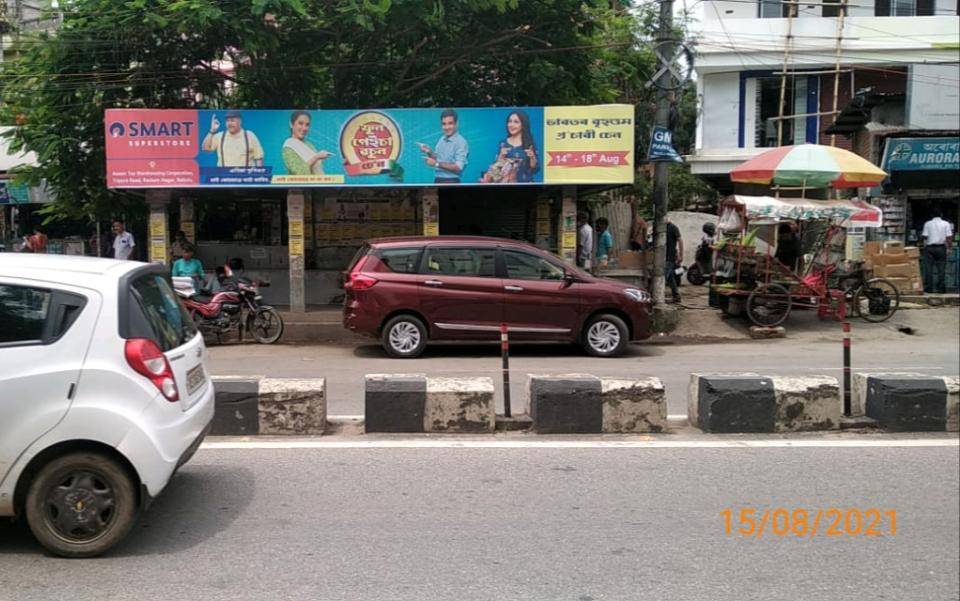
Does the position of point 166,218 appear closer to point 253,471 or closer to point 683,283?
point 253,471

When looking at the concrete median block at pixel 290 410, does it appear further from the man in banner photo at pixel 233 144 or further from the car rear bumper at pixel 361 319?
the man in banner photo at pixel 233 144

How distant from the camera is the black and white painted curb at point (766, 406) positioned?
6172 millimetres

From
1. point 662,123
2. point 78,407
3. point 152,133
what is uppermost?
point 662,123

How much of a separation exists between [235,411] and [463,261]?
17.4 ft

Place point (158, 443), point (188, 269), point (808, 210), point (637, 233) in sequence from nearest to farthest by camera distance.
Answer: point (158, 443), point (188, 269), point (808, 210), point (637, 233)

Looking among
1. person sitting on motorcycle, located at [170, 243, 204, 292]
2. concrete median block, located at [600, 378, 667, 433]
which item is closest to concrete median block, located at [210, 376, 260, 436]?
concrete median block, located at [600, 378, 667, 433]

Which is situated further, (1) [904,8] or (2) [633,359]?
(1) [904,8]

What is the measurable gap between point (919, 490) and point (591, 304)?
243 inches

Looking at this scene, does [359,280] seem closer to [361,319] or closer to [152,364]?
[361,319]

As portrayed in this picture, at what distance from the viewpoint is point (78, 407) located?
374 centimetres

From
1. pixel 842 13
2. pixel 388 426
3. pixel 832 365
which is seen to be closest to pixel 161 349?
pixel 388 426

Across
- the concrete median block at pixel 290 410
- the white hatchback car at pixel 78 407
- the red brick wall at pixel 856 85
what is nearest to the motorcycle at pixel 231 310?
the concrete median block at pixel 290 410

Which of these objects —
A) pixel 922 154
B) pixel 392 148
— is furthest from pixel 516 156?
pixel 922 154

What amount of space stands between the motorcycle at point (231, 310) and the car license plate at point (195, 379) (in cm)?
772
